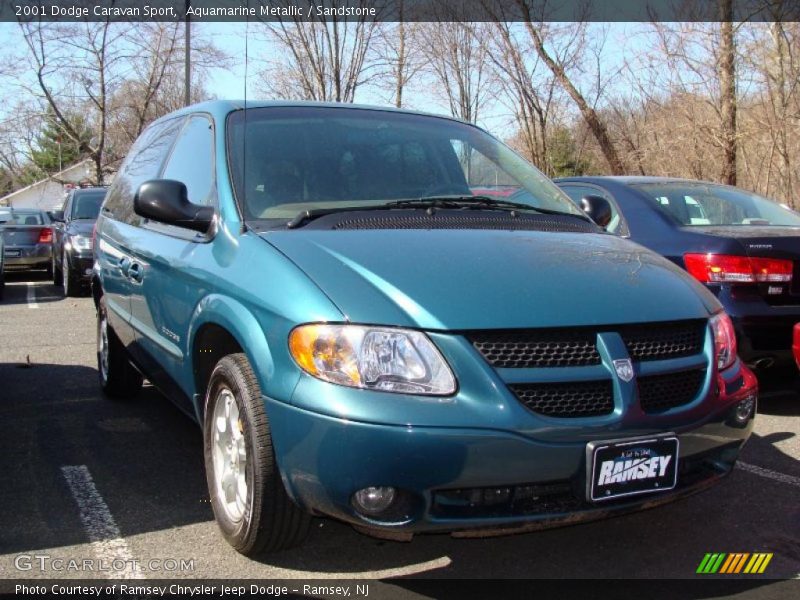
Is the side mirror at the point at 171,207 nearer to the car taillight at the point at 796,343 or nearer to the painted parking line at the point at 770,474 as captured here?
the painted parking line at the point at 770,474

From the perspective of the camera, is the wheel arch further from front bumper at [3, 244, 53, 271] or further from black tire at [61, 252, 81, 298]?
front bumper at [3, 244, 53, 271]

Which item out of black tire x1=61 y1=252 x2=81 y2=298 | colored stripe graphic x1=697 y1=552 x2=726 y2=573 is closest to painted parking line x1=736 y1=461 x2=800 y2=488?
colored stripe graphic x1=697 y1=552 x2=726 y2=573

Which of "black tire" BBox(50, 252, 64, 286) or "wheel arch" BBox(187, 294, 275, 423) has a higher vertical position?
"wheel arch" BBox(187, 294, 275, 423)

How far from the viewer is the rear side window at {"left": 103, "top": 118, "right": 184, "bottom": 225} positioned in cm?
463

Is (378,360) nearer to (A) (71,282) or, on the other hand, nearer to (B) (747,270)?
(B) (747,270)

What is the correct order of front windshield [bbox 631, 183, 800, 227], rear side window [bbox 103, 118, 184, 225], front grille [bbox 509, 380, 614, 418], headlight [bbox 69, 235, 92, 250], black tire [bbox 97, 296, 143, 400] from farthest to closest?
1. headlight [bbox 69, 235, 92, 250]
2. front windshield [bbox 631, 183, 800, 227]
3. black tire [bbox 97, 296, 143, 400]
4. rear side window [bbox 103, 118, 184, 225]
5. front grille [bbox 509, 380, 614, 418]

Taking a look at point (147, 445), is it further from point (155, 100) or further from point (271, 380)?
point (155, 100)

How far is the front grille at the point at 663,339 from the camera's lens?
2.76m

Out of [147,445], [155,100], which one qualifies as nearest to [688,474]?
[147,445]

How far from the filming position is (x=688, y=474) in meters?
2.87

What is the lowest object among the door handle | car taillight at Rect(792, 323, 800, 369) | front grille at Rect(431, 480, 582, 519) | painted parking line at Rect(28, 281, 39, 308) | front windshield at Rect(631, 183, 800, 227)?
painted parking line at Rect(28, 281, 39, 308)

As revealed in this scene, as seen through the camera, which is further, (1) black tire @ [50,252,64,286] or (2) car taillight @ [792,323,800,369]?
(1) black tire @ [50,252,64,286]

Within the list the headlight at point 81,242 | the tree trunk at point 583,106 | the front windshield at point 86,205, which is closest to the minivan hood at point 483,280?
the headlight at point 81,242

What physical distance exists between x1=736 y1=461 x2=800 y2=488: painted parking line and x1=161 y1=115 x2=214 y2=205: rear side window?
298 centimetres
